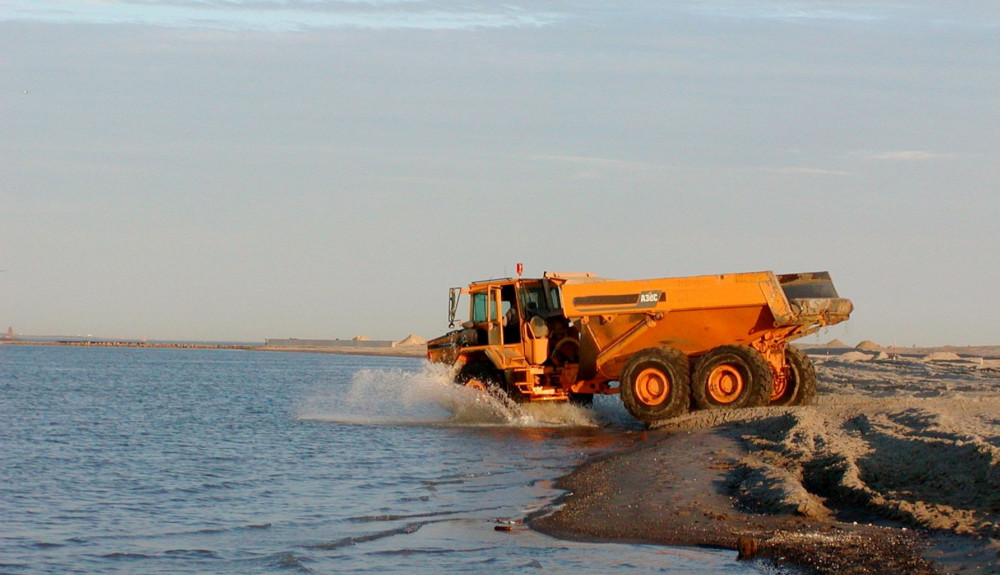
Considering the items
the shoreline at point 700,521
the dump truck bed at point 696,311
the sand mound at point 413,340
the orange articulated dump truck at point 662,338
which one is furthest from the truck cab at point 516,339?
the sand mound at point 413,340

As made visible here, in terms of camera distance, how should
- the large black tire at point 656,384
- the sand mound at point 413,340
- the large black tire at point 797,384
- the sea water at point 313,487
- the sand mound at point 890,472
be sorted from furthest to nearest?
1. the sand mound at point 413,340
2. the large black tire at point 797,384
3. the large black tire at point 656,384
4. the sea water at point 313,487
5. the sand mound at point 890,472

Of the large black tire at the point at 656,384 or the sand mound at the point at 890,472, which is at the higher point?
the large black tire at the point at 656,384

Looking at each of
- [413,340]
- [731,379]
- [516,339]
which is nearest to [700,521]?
[731,379]

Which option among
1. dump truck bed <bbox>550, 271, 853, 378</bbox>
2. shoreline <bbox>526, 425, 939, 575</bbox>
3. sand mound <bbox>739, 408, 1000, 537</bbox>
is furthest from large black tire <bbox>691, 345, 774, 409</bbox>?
sand mound <bbox>739, 408, 1000, 537</bbox>

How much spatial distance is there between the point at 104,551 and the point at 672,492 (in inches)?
228

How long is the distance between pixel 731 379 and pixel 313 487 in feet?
27.2

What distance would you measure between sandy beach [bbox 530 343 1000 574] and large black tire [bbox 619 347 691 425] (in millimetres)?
2259

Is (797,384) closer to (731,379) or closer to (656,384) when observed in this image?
(731,379)

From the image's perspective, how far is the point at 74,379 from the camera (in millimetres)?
47625

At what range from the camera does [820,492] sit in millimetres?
11148

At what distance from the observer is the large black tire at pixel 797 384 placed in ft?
67.8

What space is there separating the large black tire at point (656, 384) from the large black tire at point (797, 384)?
84.4 inches

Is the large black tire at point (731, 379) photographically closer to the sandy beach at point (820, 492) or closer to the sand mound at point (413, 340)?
the sandy beach at point (820, 492)

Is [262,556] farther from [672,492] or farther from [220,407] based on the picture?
[220,407]
